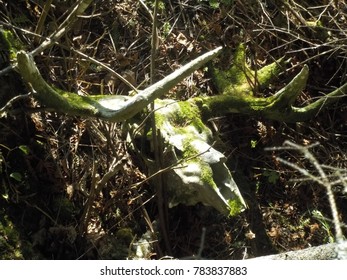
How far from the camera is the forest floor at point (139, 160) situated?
3.49m

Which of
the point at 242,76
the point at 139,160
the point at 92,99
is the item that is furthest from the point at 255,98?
the point at 92,99

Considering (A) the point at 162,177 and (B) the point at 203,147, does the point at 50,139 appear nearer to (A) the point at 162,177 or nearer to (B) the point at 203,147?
(A) the point at 162,177

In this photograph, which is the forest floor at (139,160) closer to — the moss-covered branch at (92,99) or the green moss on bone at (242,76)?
the green moss on bone at (242,76)

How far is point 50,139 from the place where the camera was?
12.2 ft

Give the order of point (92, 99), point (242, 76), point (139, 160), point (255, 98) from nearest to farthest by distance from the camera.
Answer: point (92, 99) → point (139, 160) → point (255, 98) → point (242, 76)

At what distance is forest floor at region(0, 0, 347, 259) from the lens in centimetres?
349

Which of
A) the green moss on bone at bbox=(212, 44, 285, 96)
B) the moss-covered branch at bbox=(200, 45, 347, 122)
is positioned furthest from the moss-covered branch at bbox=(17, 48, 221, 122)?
the green moss on bone at bbox=(212, 44, 285, 96)

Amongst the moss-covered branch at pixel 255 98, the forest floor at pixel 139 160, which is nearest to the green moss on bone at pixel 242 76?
the moss-covered branch at pixel 255 98

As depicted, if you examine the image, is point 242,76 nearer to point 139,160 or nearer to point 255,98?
point 255,98

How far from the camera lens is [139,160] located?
3.96 m

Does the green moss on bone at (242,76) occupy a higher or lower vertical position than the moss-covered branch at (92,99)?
higher

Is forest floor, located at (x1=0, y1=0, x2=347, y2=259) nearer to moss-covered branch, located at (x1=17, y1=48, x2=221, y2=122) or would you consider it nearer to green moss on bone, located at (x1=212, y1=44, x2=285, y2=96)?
green moss on bone, located at (x1=212, y1=44, x2=285, y2=96)
